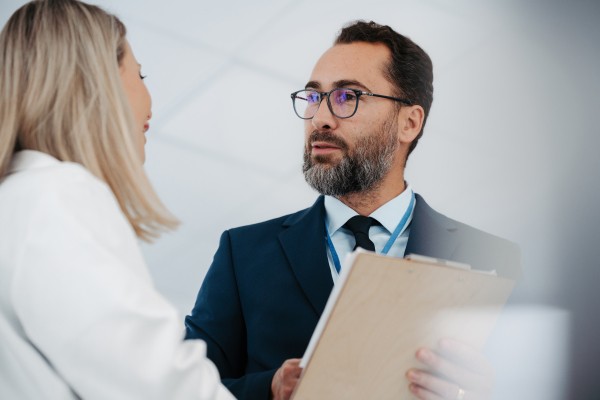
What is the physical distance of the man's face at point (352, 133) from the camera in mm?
1973

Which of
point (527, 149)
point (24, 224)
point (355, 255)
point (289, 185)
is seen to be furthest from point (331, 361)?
point (527, 149)

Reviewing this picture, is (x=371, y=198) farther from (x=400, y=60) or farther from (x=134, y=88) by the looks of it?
(x=134, y=88)

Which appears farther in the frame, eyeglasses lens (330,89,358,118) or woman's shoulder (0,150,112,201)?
eyeglasses lens (330,89,358,118)

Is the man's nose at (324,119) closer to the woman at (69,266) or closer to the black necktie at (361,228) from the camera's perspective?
the black necktie at (361,228)

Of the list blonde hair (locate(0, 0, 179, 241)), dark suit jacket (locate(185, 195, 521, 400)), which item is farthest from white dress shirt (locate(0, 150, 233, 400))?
dark suit jacket (locate(185, 195, 521, 400))

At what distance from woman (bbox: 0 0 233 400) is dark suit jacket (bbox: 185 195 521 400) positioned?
0.73 m

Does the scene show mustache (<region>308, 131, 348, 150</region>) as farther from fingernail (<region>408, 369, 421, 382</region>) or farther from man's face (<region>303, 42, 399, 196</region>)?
fingernail (<region>408, 369, 421, 382</region>)

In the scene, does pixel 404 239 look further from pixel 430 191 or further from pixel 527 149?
pixel 527 149

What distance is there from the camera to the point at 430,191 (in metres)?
2.73

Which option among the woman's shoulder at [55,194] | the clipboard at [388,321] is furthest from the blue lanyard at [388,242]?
the woman's shoulder at [55,194]

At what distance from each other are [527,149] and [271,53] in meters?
1.52

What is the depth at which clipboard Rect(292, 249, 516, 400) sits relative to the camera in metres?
1.08

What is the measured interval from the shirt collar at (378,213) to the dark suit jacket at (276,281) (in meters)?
0.04

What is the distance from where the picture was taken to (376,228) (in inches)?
76.7
